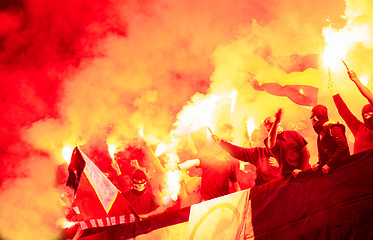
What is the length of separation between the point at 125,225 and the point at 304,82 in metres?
3.25

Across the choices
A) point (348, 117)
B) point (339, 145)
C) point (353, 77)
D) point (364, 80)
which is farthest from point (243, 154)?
point (364, 80)

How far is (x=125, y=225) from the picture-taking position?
472 cm

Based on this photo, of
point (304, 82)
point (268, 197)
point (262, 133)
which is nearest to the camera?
point (268, 197)

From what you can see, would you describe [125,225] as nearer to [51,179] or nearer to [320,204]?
[320,204]

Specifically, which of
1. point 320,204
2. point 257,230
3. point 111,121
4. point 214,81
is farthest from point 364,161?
point 111,121

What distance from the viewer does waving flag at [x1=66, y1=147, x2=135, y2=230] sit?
4.75 metres

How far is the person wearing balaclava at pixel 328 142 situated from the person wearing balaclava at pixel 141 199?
2.57m

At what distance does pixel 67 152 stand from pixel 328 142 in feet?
23.7

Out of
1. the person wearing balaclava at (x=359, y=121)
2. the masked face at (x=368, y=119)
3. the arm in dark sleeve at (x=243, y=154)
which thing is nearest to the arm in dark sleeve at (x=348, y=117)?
the person wearing balaclava at (x=359, y=121)

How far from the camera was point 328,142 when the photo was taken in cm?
357

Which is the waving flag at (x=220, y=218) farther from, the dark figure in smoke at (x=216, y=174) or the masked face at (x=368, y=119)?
the masked face at (x=368, y=119)

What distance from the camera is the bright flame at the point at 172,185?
6.30m

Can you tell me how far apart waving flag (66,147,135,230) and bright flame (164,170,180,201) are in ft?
5.09

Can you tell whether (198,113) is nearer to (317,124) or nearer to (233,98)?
(233,98)
